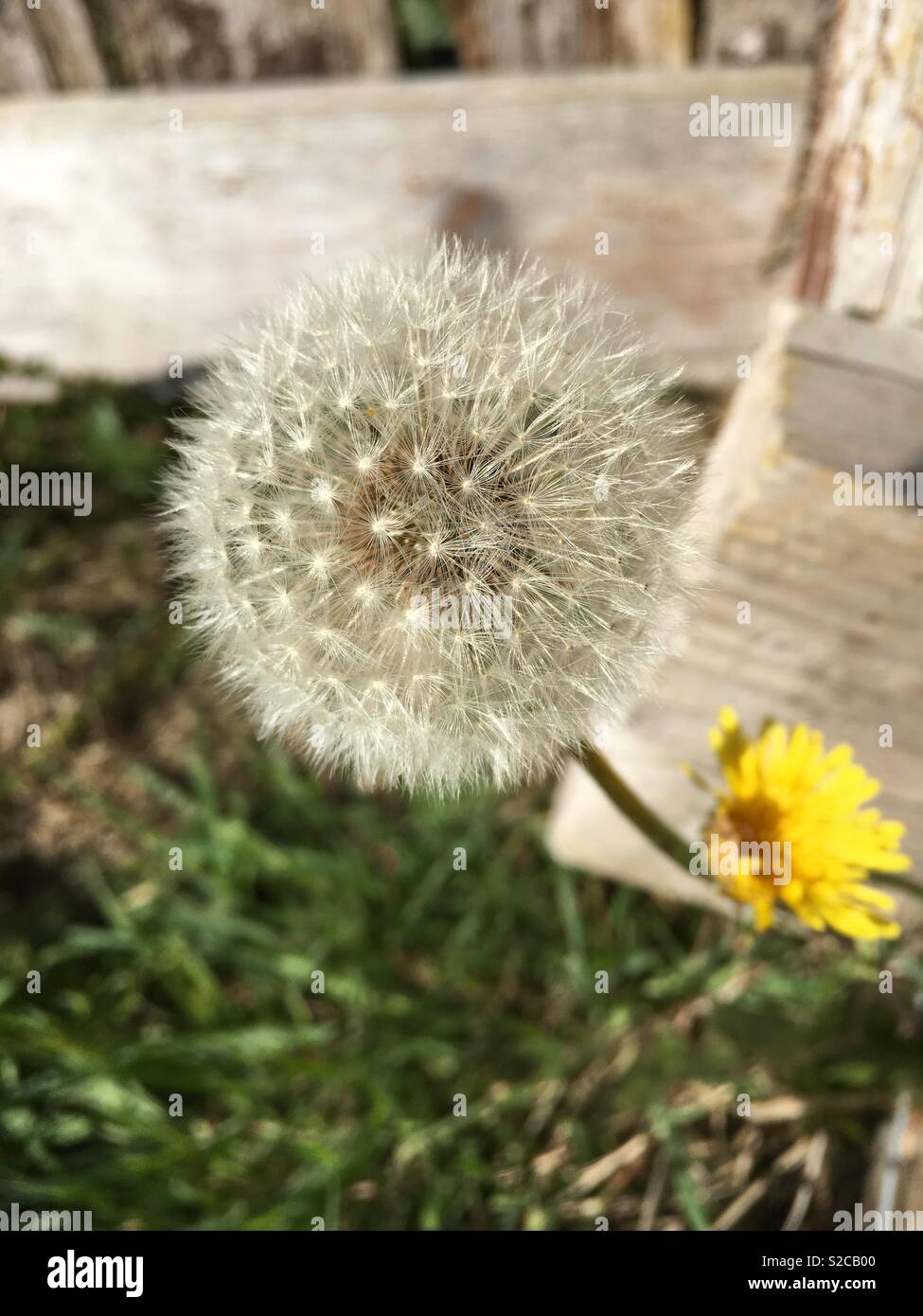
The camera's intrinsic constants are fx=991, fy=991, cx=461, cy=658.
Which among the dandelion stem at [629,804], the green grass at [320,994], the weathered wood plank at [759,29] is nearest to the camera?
the dandelion stem at [629,804]

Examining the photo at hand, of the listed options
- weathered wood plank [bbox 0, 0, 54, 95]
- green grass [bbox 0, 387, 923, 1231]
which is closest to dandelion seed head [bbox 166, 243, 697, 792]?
green grass [bbox 0, 387, 923, 1231]

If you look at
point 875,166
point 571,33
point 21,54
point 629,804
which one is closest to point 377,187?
point 571,33

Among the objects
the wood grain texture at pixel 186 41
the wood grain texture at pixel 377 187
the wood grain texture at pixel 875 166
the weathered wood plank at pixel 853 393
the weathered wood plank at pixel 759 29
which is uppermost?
the wood grain texture at pixel 186 41

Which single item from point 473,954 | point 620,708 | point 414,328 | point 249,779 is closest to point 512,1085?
point 473,954

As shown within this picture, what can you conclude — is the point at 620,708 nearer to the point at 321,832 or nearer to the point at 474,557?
the point at 474,557

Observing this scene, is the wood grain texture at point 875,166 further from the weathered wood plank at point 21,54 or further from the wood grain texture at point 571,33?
the weathered wood plank at point 21,54

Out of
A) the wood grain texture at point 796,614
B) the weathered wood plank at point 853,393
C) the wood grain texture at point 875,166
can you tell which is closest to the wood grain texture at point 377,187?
the wood grain texture at point 875,166

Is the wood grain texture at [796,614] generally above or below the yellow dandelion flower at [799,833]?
above
